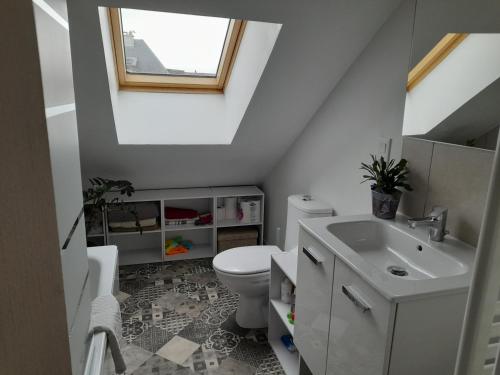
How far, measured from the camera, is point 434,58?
155 cm

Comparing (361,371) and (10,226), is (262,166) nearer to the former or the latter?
(361,371)

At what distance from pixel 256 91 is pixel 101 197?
65.1 inches

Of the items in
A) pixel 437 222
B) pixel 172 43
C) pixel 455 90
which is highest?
pixel 172 43

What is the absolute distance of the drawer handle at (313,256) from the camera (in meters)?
1.52

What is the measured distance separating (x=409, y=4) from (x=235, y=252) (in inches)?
69.0

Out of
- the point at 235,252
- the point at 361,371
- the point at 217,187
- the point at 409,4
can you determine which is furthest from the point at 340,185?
the point at 217,187

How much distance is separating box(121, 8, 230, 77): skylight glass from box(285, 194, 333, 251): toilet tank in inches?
49.2

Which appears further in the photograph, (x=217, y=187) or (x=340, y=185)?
(x=217, y=187)

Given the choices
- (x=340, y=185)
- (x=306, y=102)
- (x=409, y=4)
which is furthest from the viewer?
(x=306, y=102)

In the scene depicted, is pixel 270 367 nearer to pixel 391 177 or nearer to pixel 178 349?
pixel 178 349

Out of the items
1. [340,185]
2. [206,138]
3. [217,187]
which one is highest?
[206,138]

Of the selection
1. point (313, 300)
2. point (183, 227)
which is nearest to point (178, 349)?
point (313, 300)

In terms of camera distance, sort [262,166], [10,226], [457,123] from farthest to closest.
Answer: [262,166], [457,123], [10,226]

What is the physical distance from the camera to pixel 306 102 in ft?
8.05
